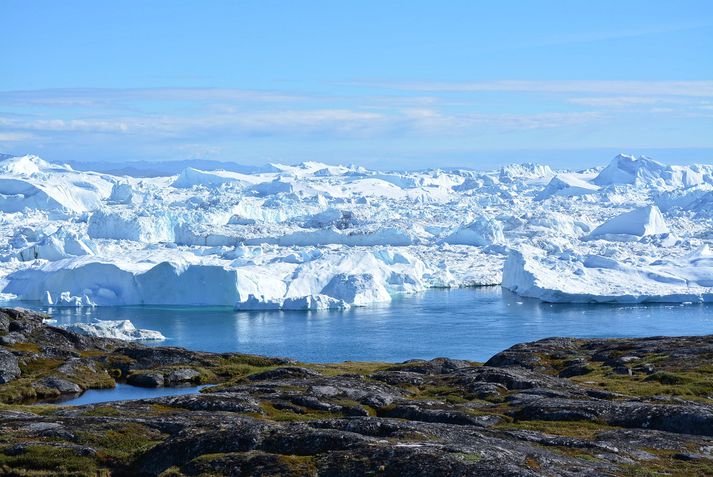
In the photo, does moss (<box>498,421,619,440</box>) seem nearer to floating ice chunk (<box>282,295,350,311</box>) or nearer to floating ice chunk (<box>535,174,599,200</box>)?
floating ice chunk (<box>282,295,350,311</box>)

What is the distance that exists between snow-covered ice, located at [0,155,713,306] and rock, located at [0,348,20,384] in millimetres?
35921

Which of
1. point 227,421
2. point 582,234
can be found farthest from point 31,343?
point 582,234

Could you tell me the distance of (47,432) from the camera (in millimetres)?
13961

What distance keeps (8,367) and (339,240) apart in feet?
231

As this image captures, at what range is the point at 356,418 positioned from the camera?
14383mm

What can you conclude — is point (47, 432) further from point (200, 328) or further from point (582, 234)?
point (582, 234)

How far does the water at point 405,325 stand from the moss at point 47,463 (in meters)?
30.5

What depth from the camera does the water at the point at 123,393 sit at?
77.4 ft

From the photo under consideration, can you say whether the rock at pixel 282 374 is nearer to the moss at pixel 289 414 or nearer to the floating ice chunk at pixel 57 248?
the moss at pixel 289 414

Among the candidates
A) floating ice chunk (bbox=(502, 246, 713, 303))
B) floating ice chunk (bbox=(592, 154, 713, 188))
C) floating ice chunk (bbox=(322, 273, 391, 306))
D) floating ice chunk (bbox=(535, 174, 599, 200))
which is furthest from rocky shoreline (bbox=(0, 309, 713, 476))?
floating ice chunk (bbox=(592, 154, 713, 188))

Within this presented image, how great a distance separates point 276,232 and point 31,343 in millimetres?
69537

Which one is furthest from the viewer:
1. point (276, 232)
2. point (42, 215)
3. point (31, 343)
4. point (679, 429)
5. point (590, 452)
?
point (42, 215)

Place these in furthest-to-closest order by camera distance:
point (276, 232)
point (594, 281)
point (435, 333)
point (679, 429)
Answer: point (276, 232) → point (594, 281) → point (435, 333) → point (679, 429)

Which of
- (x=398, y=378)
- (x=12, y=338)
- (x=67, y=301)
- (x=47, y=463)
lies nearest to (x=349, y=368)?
(x=398, y=378)
